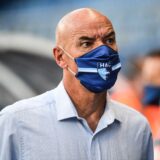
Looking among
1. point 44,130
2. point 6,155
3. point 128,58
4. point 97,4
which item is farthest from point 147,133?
point 97,4

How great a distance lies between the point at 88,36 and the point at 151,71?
136 cm

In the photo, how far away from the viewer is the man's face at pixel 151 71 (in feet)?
9.82

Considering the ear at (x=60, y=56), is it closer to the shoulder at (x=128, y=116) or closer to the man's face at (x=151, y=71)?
the shoulder at (x=128, y=116)

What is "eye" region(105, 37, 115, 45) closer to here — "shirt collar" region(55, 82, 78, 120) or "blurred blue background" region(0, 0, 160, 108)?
"shirt collar" region(55, 82, 78, 120)

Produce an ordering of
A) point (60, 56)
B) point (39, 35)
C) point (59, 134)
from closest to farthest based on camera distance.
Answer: point (59, 134) → point (60, 56) → point (39, 35)

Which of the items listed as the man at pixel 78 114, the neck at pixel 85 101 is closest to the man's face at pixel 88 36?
the man at pixel 78 114

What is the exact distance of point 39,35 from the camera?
11.0 feet

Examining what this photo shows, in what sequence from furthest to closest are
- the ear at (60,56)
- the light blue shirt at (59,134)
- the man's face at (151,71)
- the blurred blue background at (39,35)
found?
the blurred blue background at (39,35) < the man's face at (151,71) < the ear at (60,56) < the light blue shirt at (59,134)

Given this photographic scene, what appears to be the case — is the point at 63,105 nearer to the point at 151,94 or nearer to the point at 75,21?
the point at 75,21

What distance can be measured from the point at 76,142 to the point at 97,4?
5.36ft

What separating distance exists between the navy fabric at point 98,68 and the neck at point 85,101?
0.08 ft

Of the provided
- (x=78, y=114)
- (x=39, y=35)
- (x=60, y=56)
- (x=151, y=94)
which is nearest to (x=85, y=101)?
(x=78, y=114)

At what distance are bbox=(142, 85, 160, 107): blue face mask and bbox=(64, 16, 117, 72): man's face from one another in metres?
1.31

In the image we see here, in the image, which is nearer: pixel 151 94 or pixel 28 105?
pixel 28 105
